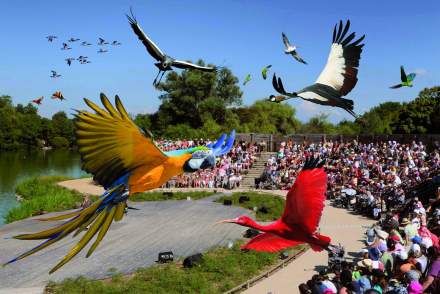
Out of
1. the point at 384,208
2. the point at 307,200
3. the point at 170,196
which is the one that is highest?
the point at 307,200

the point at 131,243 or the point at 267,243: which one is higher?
the point at 267,243

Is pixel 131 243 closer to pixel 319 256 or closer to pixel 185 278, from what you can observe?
pixel 185 278

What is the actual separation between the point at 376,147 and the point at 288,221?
922 inches

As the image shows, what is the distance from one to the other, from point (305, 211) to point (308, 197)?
140mm

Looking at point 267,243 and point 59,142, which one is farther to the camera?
point 59,142

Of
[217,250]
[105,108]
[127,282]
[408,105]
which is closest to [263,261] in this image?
[217,250]

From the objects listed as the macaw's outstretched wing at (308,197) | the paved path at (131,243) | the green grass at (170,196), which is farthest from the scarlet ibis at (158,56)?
the green grass at (170,196)

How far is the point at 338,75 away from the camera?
3.73 metres

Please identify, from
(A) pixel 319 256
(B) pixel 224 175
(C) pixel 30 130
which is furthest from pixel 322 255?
(C) pixel 30 130

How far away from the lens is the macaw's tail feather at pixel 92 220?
3025 millimetres

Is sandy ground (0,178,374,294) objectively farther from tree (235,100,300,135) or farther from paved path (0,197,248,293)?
tree (235,100,300,135)

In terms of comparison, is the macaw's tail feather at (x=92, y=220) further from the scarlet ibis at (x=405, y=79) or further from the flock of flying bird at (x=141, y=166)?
the scarlet ibis at (x=405, y=79)

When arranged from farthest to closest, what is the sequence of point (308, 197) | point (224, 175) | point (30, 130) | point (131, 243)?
point (30, 130)
point (224, 175)
point (131, 243)
point (308, 197)

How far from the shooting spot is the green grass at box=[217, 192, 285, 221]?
64.1 feet
